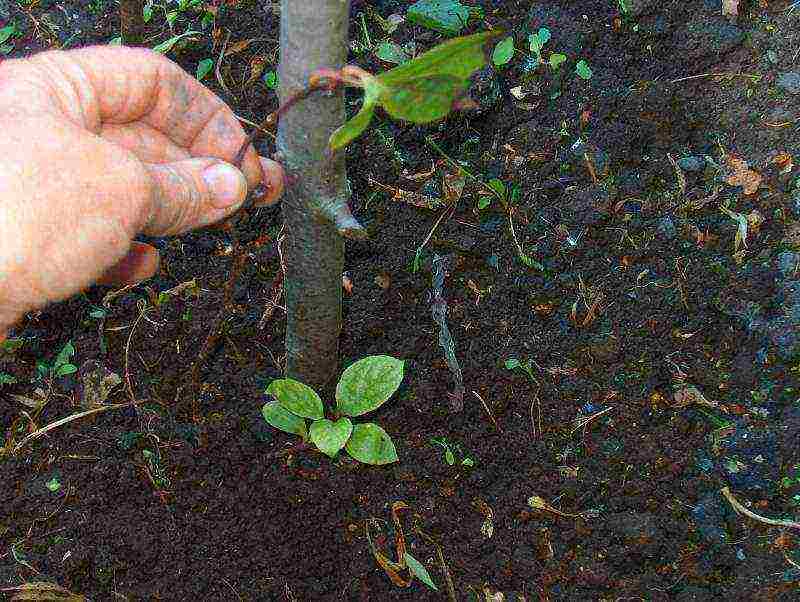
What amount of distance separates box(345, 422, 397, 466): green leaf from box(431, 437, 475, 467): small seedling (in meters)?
0.13

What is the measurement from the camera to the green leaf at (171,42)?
5.43ft

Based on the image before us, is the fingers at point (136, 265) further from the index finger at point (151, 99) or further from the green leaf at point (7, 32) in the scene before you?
the green leaf at point (7, 32)

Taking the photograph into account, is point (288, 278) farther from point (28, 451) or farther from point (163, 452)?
point (28, 451)

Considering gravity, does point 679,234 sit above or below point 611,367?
above

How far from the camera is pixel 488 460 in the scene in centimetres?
132

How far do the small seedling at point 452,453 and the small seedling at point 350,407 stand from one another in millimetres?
128

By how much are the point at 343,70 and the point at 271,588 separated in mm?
903

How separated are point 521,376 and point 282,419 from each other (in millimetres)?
470

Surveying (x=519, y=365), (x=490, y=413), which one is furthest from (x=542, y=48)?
(x=490, y=413)

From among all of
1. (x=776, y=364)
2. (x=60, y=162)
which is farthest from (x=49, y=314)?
(x=776, y=364)

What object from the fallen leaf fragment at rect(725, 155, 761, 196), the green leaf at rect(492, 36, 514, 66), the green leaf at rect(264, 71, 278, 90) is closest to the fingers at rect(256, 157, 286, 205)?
the green leaf at rect(264, 71, 278, 90)

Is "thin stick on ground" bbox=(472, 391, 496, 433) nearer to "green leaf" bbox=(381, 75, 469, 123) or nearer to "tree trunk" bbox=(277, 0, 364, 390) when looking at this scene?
"tree trunk" bbox=(277, 0, 364, 390)

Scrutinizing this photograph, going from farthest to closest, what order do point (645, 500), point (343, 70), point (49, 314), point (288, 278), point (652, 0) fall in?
1. point (652, 0)
2. point (49, 314)
3. point (645, 500)
4. point (288, 278)
5. point (343, 70)

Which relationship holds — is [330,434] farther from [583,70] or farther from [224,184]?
[583,70]
